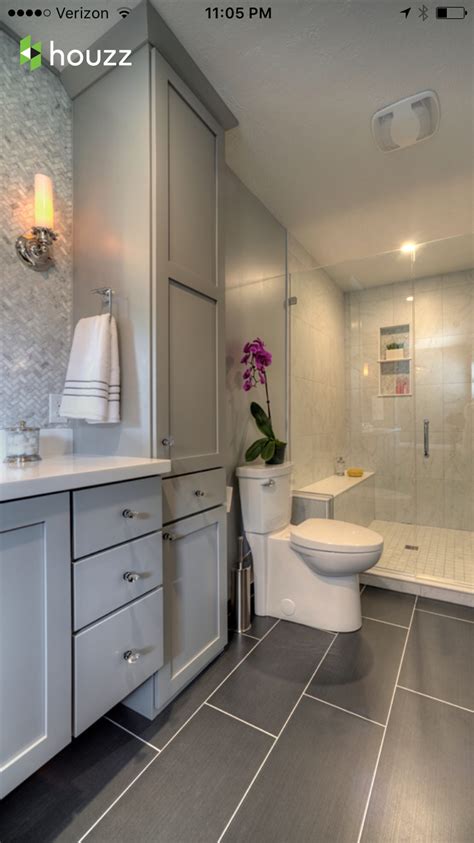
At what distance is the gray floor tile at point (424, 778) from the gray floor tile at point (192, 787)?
0.33 metres

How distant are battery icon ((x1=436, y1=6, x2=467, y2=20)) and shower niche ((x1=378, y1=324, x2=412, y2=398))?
2085 millimetres

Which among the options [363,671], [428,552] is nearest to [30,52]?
[363,671]

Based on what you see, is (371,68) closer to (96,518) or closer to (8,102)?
(8,102)

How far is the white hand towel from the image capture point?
1209mm

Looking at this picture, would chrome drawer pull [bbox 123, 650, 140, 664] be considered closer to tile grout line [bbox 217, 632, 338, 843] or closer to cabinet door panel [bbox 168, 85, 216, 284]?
tile grout line [bbox 217, 632, 338, 843]

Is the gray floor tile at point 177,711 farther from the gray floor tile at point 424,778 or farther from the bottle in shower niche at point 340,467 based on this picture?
the bottle in shower niche at point 340,467

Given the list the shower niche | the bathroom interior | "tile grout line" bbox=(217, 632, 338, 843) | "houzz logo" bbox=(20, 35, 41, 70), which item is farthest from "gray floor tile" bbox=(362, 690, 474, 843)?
"houzz logo" bbox=(20, 35, 41, 70)

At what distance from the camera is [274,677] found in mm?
1431

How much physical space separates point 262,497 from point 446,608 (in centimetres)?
118

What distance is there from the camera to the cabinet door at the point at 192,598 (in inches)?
50.1

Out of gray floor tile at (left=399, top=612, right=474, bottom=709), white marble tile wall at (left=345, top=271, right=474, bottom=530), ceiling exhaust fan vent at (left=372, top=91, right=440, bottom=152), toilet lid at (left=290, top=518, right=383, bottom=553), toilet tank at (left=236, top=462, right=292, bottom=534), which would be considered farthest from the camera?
white marble tile wall at (left=345, top=271, right=474, bottom=530)

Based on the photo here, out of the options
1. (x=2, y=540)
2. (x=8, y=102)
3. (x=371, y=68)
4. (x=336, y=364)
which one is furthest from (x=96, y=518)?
(x=336, y=364)

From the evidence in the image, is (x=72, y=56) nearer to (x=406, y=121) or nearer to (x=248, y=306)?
(x=248, y=306)

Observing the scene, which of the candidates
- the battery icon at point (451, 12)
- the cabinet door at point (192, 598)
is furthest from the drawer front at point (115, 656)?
the battery icon at point (451, 12)
